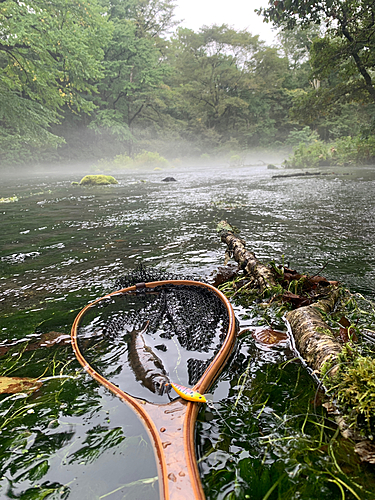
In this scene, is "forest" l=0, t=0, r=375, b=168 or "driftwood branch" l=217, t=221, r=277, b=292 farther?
"forest" l=0, t=0, r=375, b=168

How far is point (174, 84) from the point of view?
4631 cm

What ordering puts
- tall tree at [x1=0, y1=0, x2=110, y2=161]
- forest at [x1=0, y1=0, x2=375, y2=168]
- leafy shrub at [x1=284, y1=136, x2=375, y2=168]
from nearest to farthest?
forest at [x1=0, y1=0, x2=375, y2=168]
tall tree at [x1=0, y1=0, x2=110, y2=161]
leafy shrub at [x1=284, y1=136, x2=375, y2=168]

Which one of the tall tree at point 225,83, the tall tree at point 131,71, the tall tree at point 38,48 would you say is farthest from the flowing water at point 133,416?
the tall tree at point 225,83

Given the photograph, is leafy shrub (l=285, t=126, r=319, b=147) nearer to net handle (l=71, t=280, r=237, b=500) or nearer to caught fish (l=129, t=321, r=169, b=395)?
net handle (l=71, t=280, r=237, b=500)

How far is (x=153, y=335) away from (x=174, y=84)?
52688 millimetres

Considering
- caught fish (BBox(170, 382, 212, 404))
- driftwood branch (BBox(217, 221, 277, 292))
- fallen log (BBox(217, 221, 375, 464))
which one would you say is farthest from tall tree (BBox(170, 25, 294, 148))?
caught fish (BBox(170, 382, 212, 404))

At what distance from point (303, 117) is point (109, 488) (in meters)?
14.4

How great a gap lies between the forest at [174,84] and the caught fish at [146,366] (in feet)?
39.0

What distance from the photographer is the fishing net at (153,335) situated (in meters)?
1.66

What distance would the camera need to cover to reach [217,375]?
1.63m

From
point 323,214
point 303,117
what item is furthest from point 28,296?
point 303,117

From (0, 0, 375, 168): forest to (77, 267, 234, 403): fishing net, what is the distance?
11.3 m

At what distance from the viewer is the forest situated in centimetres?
1090

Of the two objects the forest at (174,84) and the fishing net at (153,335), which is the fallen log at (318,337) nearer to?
the fishing net at (153,335)
